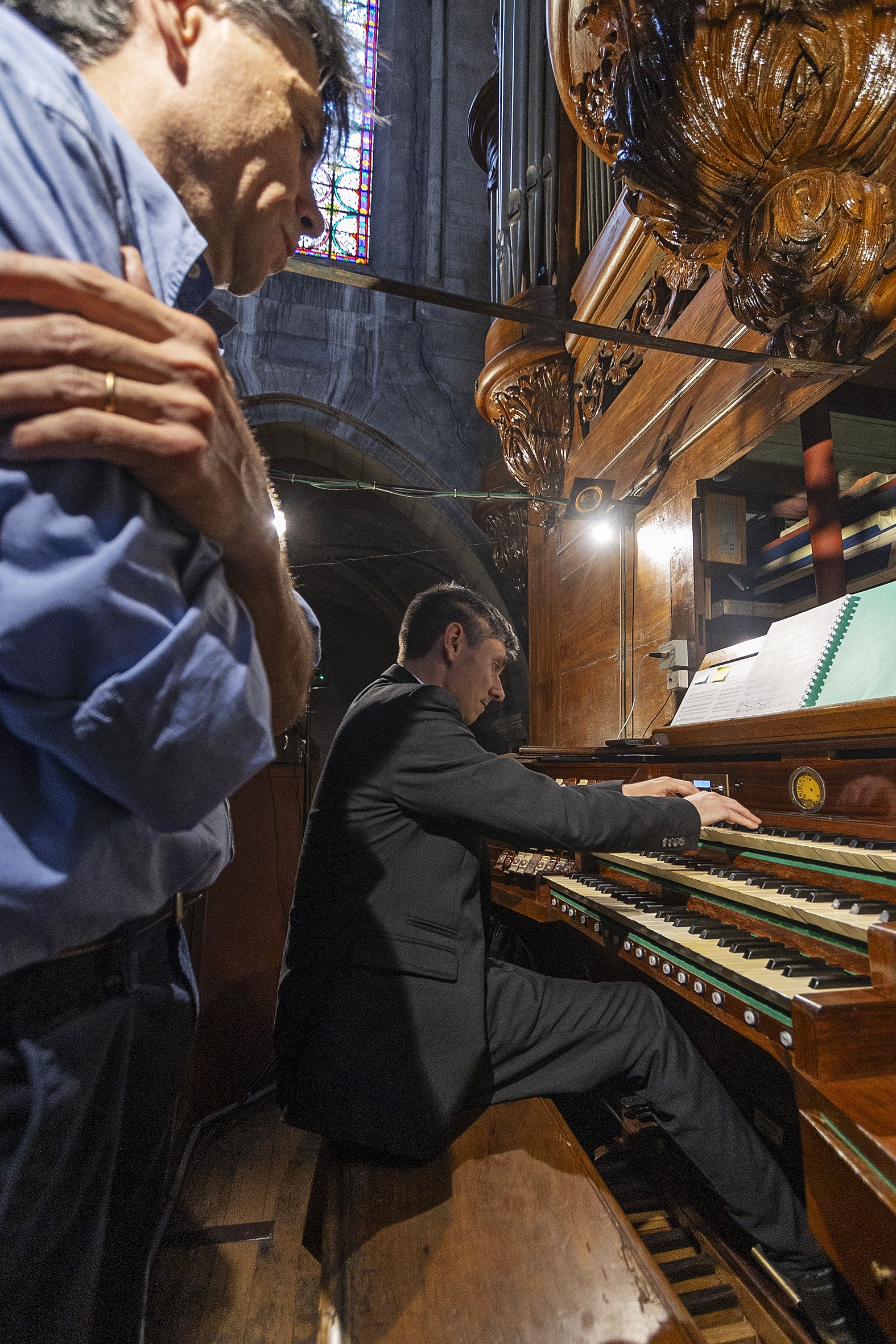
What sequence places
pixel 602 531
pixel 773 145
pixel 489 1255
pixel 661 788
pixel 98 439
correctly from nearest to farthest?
1. pixel 98 439
2. pixel 489 1255
3. pixel 773 145
4. pixel 661 788
5. pixel 602 531

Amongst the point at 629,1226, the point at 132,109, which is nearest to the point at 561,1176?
the point at 629,1226

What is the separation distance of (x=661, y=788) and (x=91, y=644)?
1753 millimetres

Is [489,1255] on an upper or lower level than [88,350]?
lower

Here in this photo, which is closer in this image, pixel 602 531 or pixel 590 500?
pixel 590 500

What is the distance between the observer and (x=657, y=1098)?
161 centimetres

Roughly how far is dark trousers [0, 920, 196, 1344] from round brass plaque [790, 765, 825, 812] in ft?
5.05

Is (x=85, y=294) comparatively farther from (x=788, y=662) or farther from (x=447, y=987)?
(x=788, y=662)

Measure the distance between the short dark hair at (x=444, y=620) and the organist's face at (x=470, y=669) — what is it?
19 millimetres

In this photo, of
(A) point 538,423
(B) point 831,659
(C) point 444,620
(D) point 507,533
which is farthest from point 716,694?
(D) point 507,533

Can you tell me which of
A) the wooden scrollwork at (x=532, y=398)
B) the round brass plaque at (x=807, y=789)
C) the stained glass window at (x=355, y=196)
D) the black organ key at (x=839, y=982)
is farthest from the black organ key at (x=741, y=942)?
the stained glass window at (x=355, y=196)

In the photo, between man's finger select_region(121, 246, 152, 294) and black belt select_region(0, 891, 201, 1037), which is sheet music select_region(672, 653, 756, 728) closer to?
black belt select_region(0, 891, 201, 1037)

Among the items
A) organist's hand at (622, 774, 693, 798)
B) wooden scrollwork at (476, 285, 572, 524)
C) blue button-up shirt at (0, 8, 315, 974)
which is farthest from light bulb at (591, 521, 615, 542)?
blue button-up shirt at (0, 8, 315, 974)

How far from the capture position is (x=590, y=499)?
11.3ft

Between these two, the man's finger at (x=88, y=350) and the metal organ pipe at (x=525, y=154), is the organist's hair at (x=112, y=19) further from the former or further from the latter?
the metal organ pipe at (x=525, y=154)
